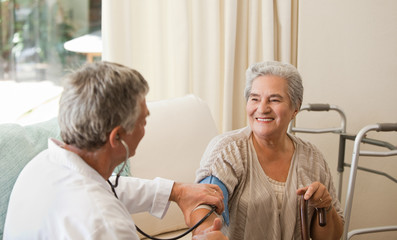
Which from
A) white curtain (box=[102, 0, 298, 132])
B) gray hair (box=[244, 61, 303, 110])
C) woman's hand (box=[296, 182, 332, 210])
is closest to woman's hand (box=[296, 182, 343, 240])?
woman's hand (box=[296, 182, 332, 210])

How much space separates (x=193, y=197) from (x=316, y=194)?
1.49 feet

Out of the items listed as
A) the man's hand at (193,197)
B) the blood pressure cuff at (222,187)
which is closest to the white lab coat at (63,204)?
the man's hand at (193,197)

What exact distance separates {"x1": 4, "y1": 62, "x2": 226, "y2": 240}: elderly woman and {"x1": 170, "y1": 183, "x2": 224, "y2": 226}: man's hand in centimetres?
35

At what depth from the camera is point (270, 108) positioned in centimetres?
185

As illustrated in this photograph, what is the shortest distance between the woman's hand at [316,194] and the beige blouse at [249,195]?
0.48 feet

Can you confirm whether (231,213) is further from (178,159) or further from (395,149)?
(395,149)

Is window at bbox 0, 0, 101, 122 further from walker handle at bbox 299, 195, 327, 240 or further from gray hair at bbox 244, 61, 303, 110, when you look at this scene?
walker handle at bbox 299, 195, 327, 240

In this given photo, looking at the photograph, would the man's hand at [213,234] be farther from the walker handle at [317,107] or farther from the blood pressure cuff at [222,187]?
the walker handle at [317,107]

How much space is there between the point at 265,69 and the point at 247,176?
44 centimetres

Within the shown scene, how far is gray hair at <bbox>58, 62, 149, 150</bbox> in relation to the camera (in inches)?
42.1

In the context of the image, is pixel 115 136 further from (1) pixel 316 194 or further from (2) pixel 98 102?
(1) pixel 316 194

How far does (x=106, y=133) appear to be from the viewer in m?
1.11

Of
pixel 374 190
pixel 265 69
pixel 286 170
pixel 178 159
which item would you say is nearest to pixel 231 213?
pixel 286 170

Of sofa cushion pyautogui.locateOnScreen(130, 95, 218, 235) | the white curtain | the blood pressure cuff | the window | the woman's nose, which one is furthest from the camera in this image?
the window
